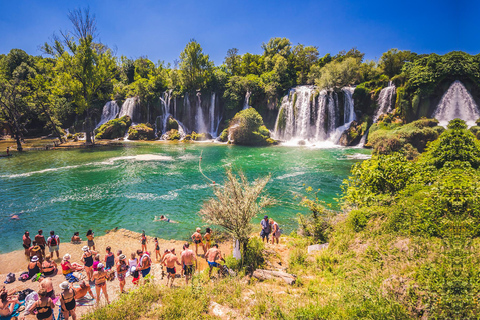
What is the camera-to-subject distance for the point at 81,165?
2967 cm

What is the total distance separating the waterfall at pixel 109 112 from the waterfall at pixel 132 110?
7.01 ft

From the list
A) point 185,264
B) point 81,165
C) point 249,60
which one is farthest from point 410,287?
point 249,60

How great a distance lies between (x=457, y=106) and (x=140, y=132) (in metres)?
59.3

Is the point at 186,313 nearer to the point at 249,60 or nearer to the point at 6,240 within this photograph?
the point at 6,240

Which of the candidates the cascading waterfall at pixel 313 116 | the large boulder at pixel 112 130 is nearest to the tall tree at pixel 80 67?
the large boulder at pixel 112 130

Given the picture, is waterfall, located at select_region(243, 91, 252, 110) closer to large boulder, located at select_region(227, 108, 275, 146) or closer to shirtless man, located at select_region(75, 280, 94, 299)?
large boulder, located at select_region(227, 108, 275, 146)

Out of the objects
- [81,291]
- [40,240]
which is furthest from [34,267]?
[81,291]

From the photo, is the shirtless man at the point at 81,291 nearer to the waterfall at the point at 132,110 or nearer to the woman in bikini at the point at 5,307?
the woman in bikini at the point at 5,307

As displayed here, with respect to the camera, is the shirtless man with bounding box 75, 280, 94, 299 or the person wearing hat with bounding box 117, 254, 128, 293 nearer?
the shirtless man with bounding box 75, 280, 94, 299

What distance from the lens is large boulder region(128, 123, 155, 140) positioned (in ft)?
176

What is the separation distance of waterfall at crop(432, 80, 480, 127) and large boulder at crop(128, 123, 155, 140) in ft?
183

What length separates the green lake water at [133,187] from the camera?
15.1 metres

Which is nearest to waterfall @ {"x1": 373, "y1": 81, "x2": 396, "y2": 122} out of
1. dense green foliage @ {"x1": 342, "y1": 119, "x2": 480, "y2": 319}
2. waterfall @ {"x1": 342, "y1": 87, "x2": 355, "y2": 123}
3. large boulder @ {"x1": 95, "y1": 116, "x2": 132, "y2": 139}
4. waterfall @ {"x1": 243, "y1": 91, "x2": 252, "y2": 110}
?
waterfall @ {"x1": 342, "y1": 87, "x2": 355, "y2": 123}

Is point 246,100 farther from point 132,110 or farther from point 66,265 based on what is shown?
point 66,265
